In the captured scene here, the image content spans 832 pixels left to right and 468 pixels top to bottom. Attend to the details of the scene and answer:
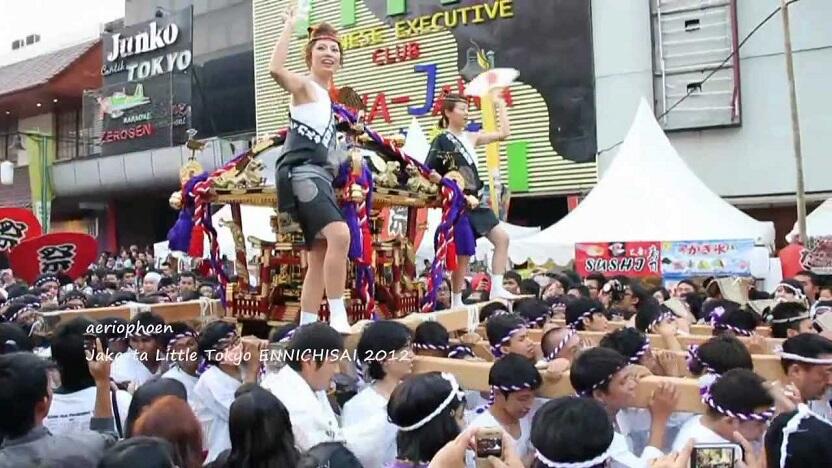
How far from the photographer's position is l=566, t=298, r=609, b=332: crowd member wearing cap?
419cm

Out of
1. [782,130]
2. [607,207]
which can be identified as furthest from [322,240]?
[782,130]

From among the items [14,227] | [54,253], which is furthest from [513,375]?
[14,227]

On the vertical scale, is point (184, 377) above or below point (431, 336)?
below

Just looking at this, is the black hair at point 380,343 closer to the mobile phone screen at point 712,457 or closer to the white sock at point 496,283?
the mobile phone screen at point 712,457

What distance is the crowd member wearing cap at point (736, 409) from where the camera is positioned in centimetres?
235

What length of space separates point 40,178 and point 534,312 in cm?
1808

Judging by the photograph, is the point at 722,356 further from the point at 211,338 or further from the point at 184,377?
the point at 184,377

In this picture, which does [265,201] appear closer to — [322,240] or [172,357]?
[322,240]

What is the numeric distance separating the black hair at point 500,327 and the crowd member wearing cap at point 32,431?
1.80m

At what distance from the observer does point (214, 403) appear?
10.5 ft

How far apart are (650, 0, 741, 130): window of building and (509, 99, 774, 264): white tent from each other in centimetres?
358

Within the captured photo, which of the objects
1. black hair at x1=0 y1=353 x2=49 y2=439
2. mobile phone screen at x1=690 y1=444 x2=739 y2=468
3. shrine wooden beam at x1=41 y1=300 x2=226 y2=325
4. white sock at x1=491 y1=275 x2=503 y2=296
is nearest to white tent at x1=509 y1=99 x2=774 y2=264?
white sock at x1=491 y1=275 x2=503 y2=296

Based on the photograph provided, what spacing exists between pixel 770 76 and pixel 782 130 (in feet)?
2.73

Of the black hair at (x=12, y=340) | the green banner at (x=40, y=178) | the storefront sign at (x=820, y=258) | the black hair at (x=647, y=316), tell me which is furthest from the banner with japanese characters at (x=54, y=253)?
the green banner at (x=40, y=178)
